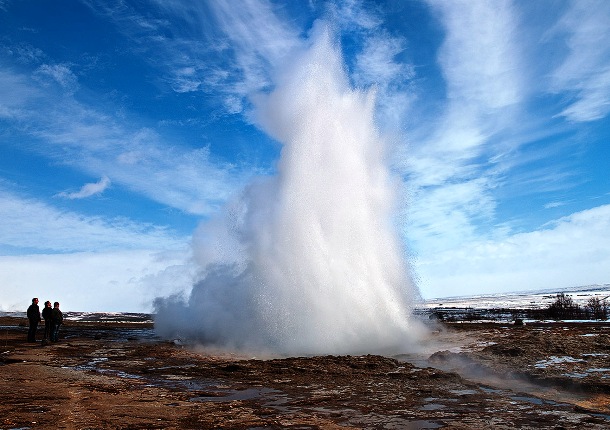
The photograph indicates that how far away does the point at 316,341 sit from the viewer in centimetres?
1638

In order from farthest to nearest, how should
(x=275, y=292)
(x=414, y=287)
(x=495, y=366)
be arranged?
(x=414, y=287) < (x=275, y=292) < (x=495, y=366)

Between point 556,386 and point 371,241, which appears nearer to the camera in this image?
point 556,386

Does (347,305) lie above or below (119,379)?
above

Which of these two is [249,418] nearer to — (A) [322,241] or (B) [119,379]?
(B) [119,379]

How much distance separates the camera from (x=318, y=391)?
9.02 metres

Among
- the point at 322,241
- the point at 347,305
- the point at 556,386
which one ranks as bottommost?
the point at 556,386

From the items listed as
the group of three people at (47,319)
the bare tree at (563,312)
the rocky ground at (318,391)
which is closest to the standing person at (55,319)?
the group of three people at (47,319)

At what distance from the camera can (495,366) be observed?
38.6 feet

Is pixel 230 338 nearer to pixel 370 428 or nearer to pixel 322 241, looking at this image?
pixel 322 241

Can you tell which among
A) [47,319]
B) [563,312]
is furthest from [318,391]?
[563,312]

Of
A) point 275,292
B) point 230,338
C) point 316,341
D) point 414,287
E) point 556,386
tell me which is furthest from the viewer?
point 414,287

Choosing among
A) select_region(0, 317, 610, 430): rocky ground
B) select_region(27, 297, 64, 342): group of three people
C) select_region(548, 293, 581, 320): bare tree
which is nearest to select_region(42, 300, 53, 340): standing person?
select_region(27, 297, 64, 342): group of three people

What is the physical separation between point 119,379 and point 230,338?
356 inches

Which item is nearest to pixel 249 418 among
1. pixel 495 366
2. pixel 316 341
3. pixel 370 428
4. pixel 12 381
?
pixel 370 428
